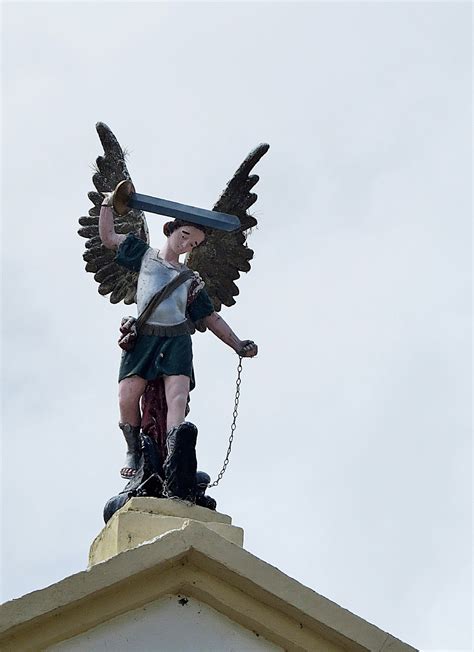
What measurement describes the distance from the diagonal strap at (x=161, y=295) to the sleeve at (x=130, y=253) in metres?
0.36

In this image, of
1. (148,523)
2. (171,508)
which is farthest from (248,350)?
(148,523)

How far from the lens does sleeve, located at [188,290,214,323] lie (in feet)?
37.3

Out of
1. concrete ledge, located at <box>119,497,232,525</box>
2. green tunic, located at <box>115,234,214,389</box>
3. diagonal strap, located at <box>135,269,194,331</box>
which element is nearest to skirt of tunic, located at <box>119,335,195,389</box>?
green tunic, located at <box>115,234,214,389</box>

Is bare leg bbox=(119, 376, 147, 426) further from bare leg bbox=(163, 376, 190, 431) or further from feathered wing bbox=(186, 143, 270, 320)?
feathered wing bbox=(186, 143, 270, 320)

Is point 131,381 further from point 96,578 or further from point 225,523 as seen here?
point 96,578

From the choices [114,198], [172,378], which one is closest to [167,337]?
[172,378]

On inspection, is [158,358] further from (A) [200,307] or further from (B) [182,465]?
(B) [182,465]

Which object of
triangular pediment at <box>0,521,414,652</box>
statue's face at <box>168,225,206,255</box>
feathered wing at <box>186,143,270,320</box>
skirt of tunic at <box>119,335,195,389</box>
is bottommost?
triangular pediment at <box>0,521,414,652</box>

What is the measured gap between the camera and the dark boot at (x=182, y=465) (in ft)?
33.4

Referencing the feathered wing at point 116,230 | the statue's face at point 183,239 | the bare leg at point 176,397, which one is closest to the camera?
the bare leg at point 176,397

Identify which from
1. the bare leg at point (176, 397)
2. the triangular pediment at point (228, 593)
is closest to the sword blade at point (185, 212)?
the bare leg at point (176, 397)

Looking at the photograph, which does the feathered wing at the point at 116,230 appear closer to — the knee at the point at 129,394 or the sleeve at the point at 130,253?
the sleeve at the point at 130,253

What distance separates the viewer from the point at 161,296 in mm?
11164

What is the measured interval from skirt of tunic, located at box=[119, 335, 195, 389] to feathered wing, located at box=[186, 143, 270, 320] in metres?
0.93
